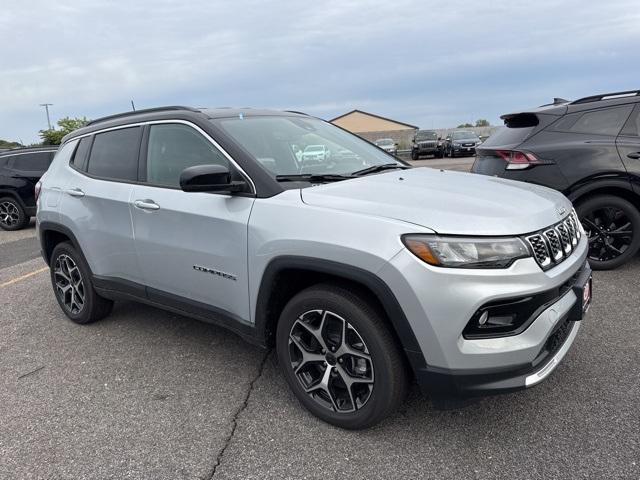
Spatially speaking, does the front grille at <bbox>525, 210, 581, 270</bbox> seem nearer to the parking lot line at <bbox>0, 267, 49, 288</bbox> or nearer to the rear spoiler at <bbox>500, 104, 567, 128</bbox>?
the rear spoiler at <bbox>500, 104, 567, 128</bbox>

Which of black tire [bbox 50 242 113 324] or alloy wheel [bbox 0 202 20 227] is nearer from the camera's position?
black tire [bbox 50 242 113 324]

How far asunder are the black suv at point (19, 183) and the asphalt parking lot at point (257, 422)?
8307 mm

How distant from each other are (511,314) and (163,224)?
2265mm

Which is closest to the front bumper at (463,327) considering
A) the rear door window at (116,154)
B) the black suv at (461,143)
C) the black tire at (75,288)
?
the rear door window at (116,154)

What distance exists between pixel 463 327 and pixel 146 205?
90.5 inches

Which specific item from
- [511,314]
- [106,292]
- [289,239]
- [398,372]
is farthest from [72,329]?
[511,314]

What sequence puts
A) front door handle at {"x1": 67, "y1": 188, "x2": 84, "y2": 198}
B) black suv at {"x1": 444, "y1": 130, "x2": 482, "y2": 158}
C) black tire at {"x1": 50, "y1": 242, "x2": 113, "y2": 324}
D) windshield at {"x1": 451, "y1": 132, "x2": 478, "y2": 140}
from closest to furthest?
front door handle at {"x1": 67, "y1": 188, "x2": 84, "y2": 198}, black tire at {"x1": 50, "y1": 242, "x2": 113, "y2": 324}, black suv at {"x1": 444, "y1": 130, "x2": 482, "y2": 158}, windshield at {"x1": 451, "y1": 132, "x2": 478, "y2": 140}

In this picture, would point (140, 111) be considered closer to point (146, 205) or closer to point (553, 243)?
point (146, 205)

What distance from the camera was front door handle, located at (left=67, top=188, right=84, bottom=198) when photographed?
412cm

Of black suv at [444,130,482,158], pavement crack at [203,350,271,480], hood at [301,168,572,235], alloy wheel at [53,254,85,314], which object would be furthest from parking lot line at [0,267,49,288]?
black suv at [444,130,482,158]

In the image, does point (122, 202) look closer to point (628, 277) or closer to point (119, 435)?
point (119, 435)

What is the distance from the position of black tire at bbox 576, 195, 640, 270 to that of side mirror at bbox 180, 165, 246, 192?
12.5 feet

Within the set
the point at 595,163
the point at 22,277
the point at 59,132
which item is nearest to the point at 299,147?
the point at 595,163

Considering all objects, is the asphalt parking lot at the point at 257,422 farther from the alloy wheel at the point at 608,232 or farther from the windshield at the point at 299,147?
the windshield at the point at 299,147
